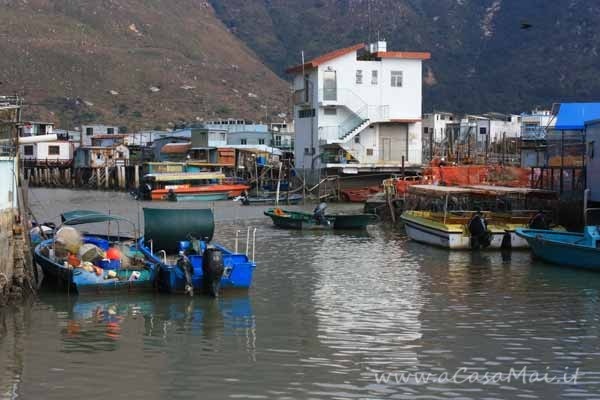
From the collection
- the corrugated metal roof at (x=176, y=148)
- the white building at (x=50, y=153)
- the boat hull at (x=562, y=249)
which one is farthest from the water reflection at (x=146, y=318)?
the white building at (x=50, y=153)

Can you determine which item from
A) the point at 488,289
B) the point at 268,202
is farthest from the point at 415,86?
the point at 488,289

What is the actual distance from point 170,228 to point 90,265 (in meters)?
4.18

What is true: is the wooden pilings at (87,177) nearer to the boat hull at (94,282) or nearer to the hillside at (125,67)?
the hillside at (125,67)

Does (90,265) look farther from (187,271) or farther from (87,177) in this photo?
(87,177)

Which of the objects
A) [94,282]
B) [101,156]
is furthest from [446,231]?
[101,156]

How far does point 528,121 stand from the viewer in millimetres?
80688

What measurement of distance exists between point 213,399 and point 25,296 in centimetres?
951

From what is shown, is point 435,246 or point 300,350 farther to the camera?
point 435,246

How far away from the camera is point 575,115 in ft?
129

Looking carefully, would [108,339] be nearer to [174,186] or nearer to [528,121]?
[174,186]

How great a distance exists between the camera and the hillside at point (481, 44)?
14750 centimetres

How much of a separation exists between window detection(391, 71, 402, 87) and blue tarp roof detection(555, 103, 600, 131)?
23.9 meters

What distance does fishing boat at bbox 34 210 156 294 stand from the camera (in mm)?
23172

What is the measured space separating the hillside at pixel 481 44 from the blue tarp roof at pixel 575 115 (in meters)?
98.5
